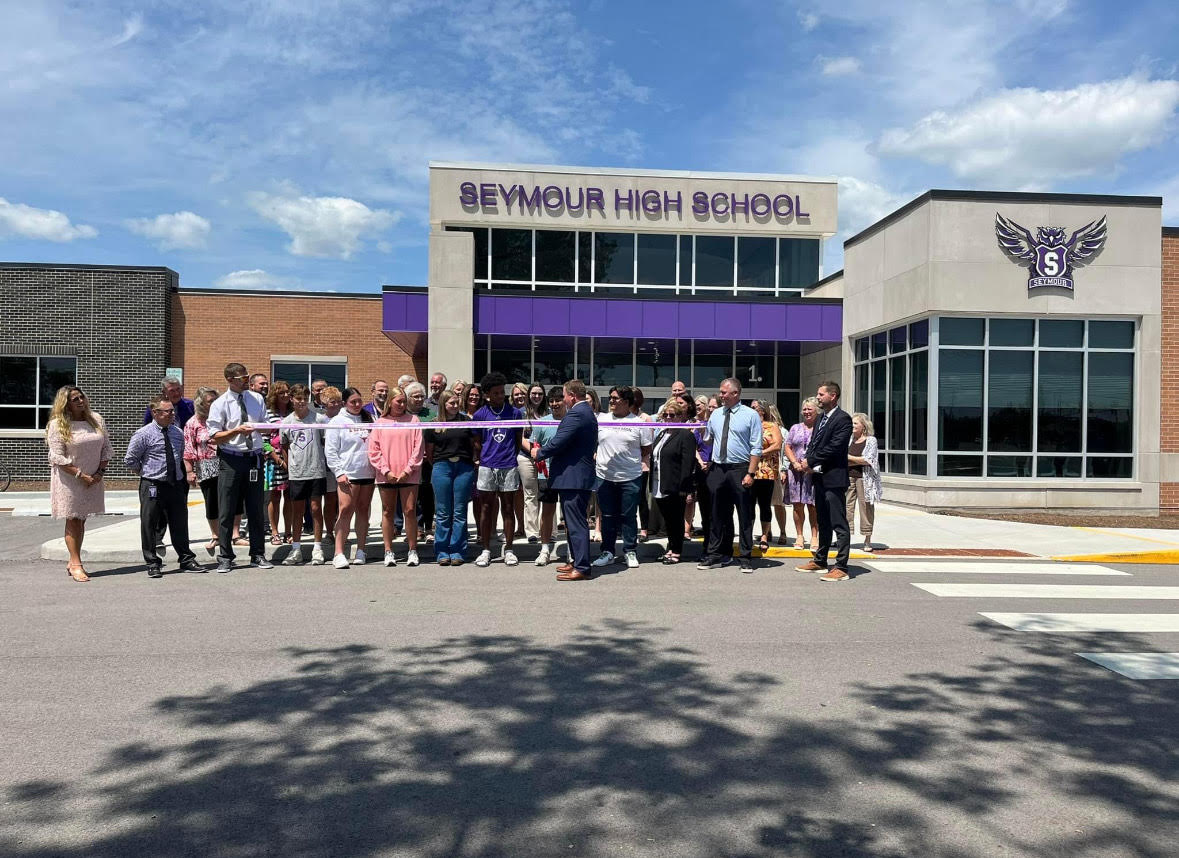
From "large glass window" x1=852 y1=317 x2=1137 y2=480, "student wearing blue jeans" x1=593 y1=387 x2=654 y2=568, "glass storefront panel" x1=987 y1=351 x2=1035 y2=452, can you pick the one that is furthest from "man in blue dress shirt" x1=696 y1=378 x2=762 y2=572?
"glass storefront panel" x1=987 y1=351 x2=1035 y2=452

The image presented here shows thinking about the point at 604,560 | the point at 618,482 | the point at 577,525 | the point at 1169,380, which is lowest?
the point at 604,560

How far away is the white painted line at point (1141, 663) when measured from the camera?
5.44 meters

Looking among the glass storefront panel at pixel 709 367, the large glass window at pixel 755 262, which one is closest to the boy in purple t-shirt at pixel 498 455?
the glass storefront panel at pixel 709 367

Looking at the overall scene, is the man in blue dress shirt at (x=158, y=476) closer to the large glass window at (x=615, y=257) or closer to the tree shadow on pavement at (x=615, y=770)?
the tree shadow on pavement at (x=615, y=770)

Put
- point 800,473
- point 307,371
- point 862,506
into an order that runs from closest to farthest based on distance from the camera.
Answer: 1. point 800,473
2. point 862,506
3. point 307,371

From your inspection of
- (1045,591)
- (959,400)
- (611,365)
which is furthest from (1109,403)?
(611,365)

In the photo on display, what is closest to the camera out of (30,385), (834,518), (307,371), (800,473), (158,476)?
(834,518)

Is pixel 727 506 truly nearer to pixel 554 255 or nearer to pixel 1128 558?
pixel 1128 558

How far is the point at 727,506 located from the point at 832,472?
1.23m

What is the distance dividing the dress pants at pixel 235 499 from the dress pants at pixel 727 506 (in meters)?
4.87

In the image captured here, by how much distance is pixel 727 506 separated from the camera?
936 cm

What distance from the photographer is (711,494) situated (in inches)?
372

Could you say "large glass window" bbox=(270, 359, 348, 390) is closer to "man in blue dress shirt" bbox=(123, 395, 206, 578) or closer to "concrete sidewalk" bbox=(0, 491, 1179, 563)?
"concrete sidewalk" bbox=(0, 491, 1179, 563)

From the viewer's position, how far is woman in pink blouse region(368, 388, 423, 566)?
9.13 meters
